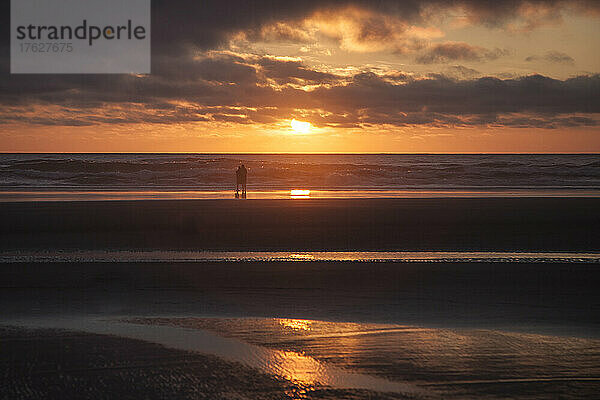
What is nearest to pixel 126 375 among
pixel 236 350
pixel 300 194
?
pixel 236 350

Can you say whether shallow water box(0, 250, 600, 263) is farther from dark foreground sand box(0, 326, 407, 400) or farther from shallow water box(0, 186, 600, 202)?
shallow water box(0, 186, 600, 202)

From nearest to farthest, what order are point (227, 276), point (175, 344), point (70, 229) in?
1. point (175, 344)
2. point (227, 276)
3. point (70, 229)

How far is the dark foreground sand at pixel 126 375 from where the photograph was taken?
5.03 meters

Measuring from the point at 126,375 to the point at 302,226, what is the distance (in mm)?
13409

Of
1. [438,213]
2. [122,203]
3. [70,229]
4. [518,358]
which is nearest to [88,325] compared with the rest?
[518,358]

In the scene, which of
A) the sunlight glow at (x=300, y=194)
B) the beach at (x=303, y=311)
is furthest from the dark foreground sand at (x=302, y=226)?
the sunlight glow at (x=300, y=194)

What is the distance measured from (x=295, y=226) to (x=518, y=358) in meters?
12.9

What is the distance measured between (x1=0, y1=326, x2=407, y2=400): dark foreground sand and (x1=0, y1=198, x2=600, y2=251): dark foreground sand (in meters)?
8.35

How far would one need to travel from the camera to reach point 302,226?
18.8 meters

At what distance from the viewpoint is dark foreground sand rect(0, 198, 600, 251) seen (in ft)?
50.2

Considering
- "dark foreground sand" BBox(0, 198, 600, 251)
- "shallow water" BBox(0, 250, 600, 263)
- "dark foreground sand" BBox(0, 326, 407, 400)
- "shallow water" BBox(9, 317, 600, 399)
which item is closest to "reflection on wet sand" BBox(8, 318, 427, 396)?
"shallow water" BBox(9, 317, 600, 399)

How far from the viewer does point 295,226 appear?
18734mm

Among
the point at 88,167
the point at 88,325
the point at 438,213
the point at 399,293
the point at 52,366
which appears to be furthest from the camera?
the point at 88,167

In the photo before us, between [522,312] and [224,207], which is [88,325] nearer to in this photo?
[522,312]
